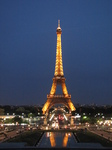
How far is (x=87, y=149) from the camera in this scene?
13312 millimetres

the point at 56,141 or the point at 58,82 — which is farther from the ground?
the point at 58,82

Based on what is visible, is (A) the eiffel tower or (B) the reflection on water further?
(A) the eiffel tower

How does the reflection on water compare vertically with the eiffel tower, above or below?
below

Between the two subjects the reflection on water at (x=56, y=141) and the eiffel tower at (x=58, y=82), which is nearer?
the reflection on water at (x=56, y=141)

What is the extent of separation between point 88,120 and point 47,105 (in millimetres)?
11027

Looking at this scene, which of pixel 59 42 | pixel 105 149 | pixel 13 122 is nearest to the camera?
pixel 105 149

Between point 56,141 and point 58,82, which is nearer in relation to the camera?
point 56,141

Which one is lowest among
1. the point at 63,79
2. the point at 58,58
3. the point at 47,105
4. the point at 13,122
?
the point at 13,122

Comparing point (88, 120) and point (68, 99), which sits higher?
point (68, 99)

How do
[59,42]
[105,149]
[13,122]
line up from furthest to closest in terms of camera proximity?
1. [59,42]
2. [13,122]
3. [105,149]

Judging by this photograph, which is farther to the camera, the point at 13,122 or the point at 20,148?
the point at 13,122

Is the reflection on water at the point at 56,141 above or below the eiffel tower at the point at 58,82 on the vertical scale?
below

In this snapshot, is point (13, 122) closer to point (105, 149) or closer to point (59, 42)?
point (59, 42)

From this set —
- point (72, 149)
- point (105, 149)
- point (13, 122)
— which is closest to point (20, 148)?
point (72, 149)
